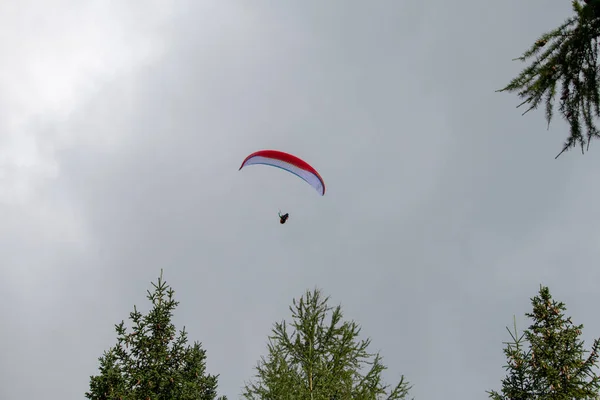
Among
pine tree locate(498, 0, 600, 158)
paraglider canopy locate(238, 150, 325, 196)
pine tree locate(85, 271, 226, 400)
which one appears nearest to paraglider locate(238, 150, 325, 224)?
paraglider canopy locate(238, 150, 325, 196)

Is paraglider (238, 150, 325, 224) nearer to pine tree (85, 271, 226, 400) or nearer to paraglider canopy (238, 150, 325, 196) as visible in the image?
paraglider canopy (238, 150, 325, 196)

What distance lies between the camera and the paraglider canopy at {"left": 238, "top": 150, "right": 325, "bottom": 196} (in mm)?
24214

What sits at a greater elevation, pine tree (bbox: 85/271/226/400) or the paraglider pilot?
the paraglider pilot

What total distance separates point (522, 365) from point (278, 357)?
8.82 meters

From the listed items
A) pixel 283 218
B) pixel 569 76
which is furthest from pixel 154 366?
pixel 569 76

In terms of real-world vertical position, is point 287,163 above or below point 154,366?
above

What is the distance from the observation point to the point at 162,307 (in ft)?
59.6

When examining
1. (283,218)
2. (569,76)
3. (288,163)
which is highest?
(288,163)

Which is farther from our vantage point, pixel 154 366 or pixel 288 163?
pixel 288 163

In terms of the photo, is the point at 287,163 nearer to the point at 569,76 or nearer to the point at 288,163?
the point at 288,163

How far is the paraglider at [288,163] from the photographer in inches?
953

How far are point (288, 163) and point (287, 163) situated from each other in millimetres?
58

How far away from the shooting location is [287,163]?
24.4 metres

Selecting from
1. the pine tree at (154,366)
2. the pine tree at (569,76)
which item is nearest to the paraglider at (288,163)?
the pine tree at (154,366)
